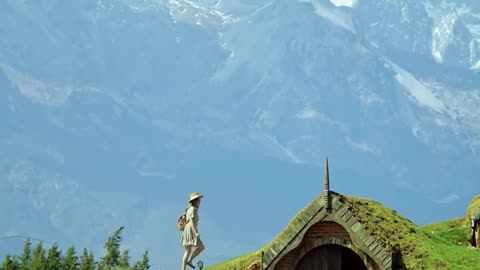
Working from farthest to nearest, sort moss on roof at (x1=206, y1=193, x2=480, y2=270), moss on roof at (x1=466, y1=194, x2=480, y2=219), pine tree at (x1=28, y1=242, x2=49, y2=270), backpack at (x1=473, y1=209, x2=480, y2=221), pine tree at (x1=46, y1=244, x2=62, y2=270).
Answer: pine tree at (x1=46, y1=244, x2=62, y2=270) < pine tree at (x1=28, y1=242, x2=49, y2=270) < moss on roof at (x1=466, y1=194, x2=480, y2=219) < backpack at (x1=473, y1=209, x2=480, y2=221) < moss on roof at (x1=206, y1=193, x2=480, y2=270)

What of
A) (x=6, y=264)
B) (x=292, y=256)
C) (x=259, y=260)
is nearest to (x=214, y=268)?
(x=259, y=260)

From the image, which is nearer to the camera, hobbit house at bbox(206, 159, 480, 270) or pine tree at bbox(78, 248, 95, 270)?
hobbit house at bbox(206, 159, 480, 270)

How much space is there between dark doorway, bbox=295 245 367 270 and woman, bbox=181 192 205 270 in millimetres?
3268

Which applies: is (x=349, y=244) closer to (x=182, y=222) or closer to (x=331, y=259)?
(x=331, y=259)

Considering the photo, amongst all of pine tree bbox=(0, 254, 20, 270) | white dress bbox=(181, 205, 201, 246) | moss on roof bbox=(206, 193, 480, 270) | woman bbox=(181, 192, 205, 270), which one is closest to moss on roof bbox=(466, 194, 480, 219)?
moss on roof bbox=(206, 193, 480, 270)

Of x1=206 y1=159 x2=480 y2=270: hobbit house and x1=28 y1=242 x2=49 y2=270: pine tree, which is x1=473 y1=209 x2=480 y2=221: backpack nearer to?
x1=206 y1=159 x2=480 y2=270: hobbit house

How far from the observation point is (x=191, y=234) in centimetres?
2420

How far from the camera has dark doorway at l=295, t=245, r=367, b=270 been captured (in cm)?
2503

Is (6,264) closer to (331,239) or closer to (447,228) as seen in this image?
(447,228)

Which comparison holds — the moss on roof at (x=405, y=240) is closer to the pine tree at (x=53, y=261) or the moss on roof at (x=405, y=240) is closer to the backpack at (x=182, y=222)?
the backpack at (x=182, y=222)

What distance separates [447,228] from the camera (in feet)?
121

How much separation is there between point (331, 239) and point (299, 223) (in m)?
1.05

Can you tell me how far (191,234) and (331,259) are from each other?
14.2 feet

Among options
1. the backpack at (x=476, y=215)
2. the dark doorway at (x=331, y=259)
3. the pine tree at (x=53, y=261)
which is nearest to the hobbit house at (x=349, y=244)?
the dark doorway at (x=331, y=259)
